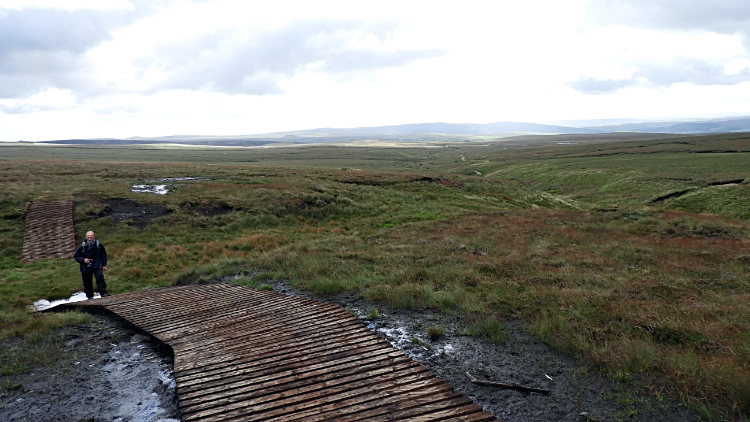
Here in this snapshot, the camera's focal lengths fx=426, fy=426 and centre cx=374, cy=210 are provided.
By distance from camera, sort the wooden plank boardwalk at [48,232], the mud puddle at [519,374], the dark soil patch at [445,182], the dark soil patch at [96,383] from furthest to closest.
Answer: the dark soil patch at [445,182] → the wooden plank boardwalk at [48,232] → the dark soil patch at [96,383] → the mud puddle at [519,374]

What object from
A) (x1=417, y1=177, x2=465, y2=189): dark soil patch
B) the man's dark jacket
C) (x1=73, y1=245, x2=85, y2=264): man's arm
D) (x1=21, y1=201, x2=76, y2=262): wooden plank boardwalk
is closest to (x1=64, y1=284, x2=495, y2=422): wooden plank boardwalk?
the man's dark jacket

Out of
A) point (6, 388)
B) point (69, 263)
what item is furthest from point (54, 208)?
point (6, 388)

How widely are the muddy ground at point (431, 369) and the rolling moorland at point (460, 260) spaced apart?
1.36ft

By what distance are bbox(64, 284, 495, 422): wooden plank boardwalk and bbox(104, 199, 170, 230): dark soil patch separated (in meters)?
15.2

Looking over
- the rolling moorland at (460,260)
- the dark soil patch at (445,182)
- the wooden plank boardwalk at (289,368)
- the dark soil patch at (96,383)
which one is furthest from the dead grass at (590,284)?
the dark soil patch at (445,182)

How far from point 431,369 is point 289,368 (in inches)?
109

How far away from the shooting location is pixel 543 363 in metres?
8.56

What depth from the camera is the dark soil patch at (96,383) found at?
24.5ft

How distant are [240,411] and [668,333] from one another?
9221 millimetres

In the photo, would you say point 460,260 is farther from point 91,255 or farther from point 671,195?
point 671,195

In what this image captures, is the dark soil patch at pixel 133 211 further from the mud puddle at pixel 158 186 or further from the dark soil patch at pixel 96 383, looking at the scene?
the dark soil patch at pixel 96 383

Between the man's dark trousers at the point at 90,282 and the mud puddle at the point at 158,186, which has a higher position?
the mud puddle at the point at 158,186

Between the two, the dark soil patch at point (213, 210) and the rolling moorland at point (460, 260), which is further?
the dark soil patch at point (213, 210)

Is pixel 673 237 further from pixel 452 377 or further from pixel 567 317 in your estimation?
pixel 452 377
